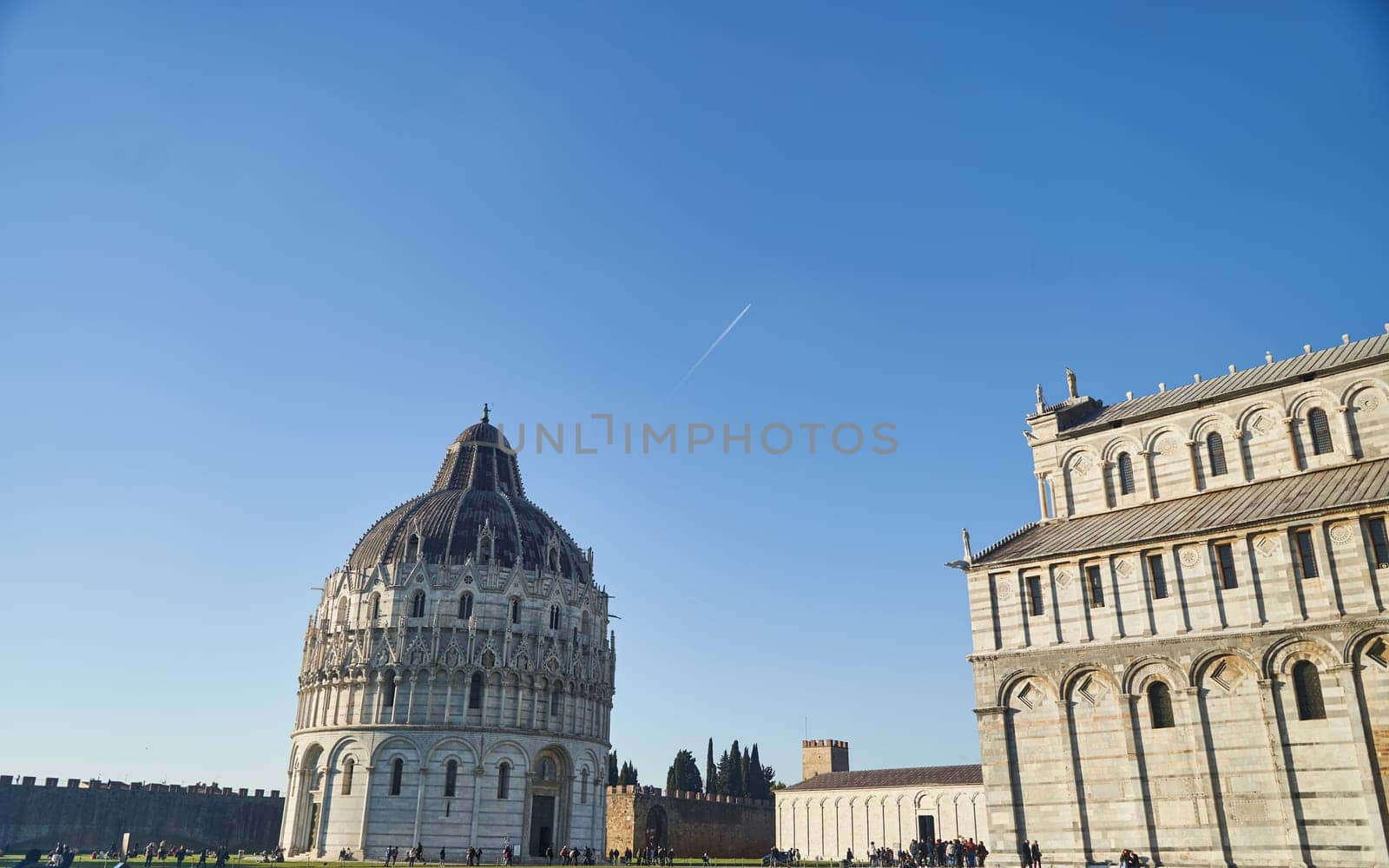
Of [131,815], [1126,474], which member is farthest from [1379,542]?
[131,815]

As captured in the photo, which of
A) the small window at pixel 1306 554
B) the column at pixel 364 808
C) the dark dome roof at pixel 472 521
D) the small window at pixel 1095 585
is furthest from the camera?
the dark dome roof at pixel 472 521

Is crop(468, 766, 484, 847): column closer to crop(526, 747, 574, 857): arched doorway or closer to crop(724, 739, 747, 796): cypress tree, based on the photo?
crop(526, 747, 574, 857): arched doorway

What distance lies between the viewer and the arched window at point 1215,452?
37.0 meters

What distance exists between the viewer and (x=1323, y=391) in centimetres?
3506

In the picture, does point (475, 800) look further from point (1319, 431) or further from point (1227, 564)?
point (1319, 431)

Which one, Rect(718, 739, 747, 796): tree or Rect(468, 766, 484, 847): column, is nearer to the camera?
Rect(468, 766, 484, 847): column

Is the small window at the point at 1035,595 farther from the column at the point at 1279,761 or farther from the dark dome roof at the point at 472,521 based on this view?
the dark dome roof at the point at 472,521

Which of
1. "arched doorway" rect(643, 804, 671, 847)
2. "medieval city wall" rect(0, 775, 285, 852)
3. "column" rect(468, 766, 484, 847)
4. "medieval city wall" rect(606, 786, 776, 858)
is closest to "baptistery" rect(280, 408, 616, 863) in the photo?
"column" rect(468, 766, 484, 847)

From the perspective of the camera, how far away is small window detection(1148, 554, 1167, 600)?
107 feet

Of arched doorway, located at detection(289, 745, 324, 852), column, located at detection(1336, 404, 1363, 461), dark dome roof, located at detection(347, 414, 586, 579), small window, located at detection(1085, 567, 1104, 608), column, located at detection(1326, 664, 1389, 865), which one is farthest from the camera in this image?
dark dome roof, located at detection(347, 414, 586, 579)

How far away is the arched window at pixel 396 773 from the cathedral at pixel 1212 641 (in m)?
36.6

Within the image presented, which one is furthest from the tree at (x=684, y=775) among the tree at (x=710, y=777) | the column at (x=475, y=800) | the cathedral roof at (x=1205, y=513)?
the cathedral roof at (x=1205, y=513)

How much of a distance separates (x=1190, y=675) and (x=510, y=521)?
44.9 m

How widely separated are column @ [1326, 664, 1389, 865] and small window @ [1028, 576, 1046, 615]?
883 cm
